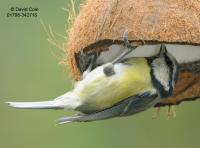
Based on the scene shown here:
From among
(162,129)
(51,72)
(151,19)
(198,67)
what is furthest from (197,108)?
(151,19)

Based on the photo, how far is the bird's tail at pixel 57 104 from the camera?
9.16 ft

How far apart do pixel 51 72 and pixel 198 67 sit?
77.5 inches

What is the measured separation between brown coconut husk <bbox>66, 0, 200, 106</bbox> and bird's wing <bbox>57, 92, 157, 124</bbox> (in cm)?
18

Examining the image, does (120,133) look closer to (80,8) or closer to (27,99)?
(27,99)

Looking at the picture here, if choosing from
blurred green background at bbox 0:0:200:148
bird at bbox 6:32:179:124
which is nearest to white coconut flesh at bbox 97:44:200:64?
bird at bbox 6:32:179:124

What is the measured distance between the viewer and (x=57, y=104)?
2861 millimetres

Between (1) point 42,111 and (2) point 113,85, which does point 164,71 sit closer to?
(2) point 113,85

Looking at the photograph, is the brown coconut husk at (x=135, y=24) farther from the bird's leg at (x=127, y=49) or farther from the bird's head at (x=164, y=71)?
the bird's head at (x=164, y=71)

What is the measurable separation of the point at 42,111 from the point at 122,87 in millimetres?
2251

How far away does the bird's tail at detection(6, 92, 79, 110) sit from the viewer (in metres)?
2.79

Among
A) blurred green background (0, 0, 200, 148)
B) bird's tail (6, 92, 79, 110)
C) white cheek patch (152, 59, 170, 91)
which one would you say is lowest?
blurred green background (0, 0, 200, 148)

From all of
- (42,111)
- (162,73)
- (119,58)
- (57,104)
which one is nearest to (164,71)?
(162,73)

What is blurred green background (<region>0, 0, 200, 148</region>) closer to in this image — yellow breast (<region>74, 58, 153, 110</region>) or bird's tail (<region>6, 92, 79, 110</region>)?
yellow breast (<region>74, 58, 153, 110</region>)

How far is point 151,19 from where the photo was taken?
3010 millimetres
